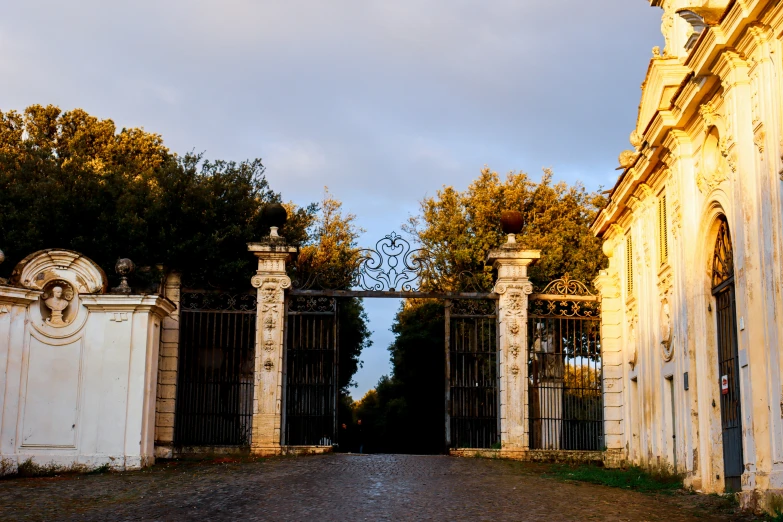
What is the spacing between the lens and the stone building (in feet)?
33.1

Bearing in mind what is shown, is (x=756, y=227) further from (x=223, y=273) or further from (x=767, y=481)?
(x=223, y=273)

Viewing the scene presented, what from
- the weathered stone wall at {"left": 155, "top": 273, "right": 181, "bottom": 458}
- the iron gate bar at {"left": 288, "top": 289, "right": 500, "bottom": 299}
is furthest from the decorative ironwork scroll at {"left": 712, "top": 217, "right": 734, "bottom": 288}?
the weathered stone wall at {"left": 155, "top": 273, "right": 181, "bottom": 458}

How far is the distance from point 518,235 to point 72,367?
48.8 ft

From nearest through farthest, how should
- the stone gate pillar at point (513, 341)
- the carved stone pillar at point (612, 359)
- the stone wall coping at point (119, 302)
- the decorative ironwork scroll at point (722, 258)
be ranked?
the decorative ironwork scroll at point (722, 258) → the stone wall coping at point (119, 302) → the stone gate pillar at point (513, 341) → the carved stone pillar at point (612, 359)

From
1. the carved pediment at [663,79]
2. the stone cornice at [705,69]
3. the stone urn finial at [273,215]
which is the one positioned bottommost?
the stone urn finial at [273,215]

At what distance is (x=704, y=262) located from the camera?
43.0ft

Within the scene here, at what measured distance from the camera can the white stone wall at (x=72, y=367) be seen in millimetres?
15117

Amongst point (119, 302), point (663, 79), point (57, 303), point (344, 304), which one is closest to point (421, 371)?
point (344, 304)

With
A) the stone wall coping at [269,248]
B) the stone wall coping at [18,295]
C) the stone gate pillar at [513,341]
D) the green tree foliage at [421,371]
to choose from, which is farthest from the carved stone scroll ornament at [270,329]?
the green tree foliage at [421,371]

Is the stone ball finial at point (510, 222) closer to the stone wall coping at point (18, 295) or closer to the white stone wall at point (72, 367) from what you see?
the white stone wall at point (72, 367)

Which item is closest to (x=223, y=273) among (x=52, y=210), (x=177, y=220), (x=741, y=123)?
(x=177, y=220)

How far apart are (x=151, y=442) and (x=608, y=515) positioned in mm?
9105

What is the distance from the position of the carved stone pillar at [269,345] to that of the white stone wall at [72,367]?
2285 millimetres

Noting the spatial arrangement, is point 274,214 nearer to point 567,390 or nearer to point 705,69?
point 567,390
